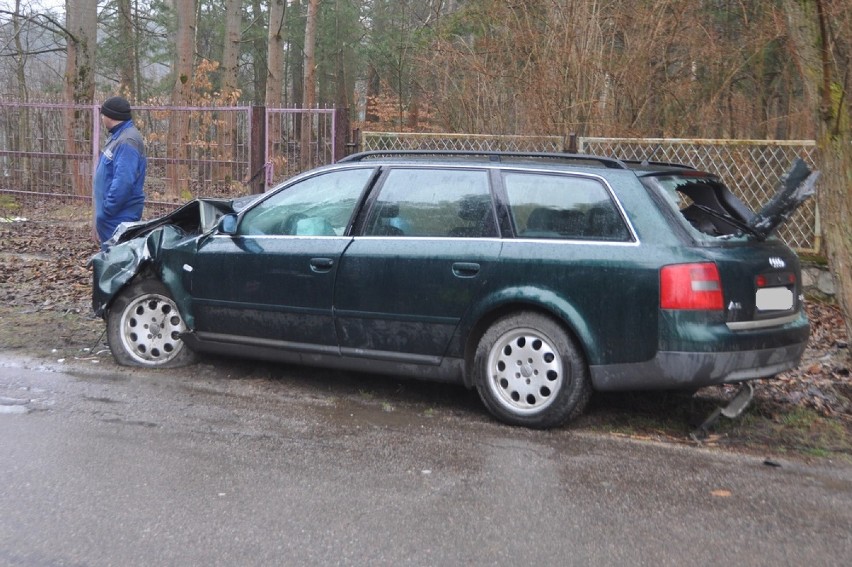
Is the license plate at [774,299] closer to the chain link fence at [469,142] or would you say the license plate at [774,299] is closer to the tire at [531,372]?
the tire at [531,372]

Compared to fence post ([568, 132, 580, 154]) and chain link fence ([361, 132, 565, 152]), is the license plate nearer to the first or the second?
fence post ([568, 132, 580, 154])

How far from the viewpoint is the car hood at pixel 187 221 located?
738cm

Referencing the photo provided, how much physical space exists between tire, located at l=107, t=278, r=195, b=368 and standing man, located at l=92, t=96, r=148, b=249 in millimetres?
1494

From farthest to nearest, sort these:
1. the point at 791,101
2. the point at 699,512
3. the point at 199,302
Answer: the point at 791,101 → the point at 199,302 → the point at 699,512

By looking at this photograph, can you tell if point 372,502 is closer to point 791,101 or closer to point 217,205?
point 217,205

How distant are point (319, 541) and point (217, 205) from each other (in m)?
4.15

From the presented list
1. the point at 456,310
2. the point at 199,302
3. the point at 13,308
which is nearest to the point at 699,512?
the point at 456,310

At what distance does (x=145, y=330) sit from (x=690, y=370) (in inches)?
163

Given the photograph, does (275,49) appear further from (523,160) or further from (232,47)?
(523,160)

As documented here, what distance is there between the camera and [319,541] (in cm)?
403

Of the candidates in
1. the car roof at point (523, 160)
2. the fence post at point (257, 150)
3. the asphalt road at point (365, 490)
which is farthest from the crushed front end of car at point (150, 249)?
the fence post at point (257, 150)

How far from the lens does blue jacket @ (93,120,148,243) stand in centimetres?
852

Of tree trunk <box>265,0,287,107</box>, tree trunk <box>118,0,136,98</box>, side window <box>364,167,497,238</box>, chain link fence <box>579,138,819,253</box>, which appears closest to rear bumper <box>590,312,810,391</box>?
side window <box>364,167,497,238</box>

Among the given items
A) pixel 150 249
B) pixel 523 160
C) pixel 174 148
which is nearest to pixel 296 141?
pixel 174 148
